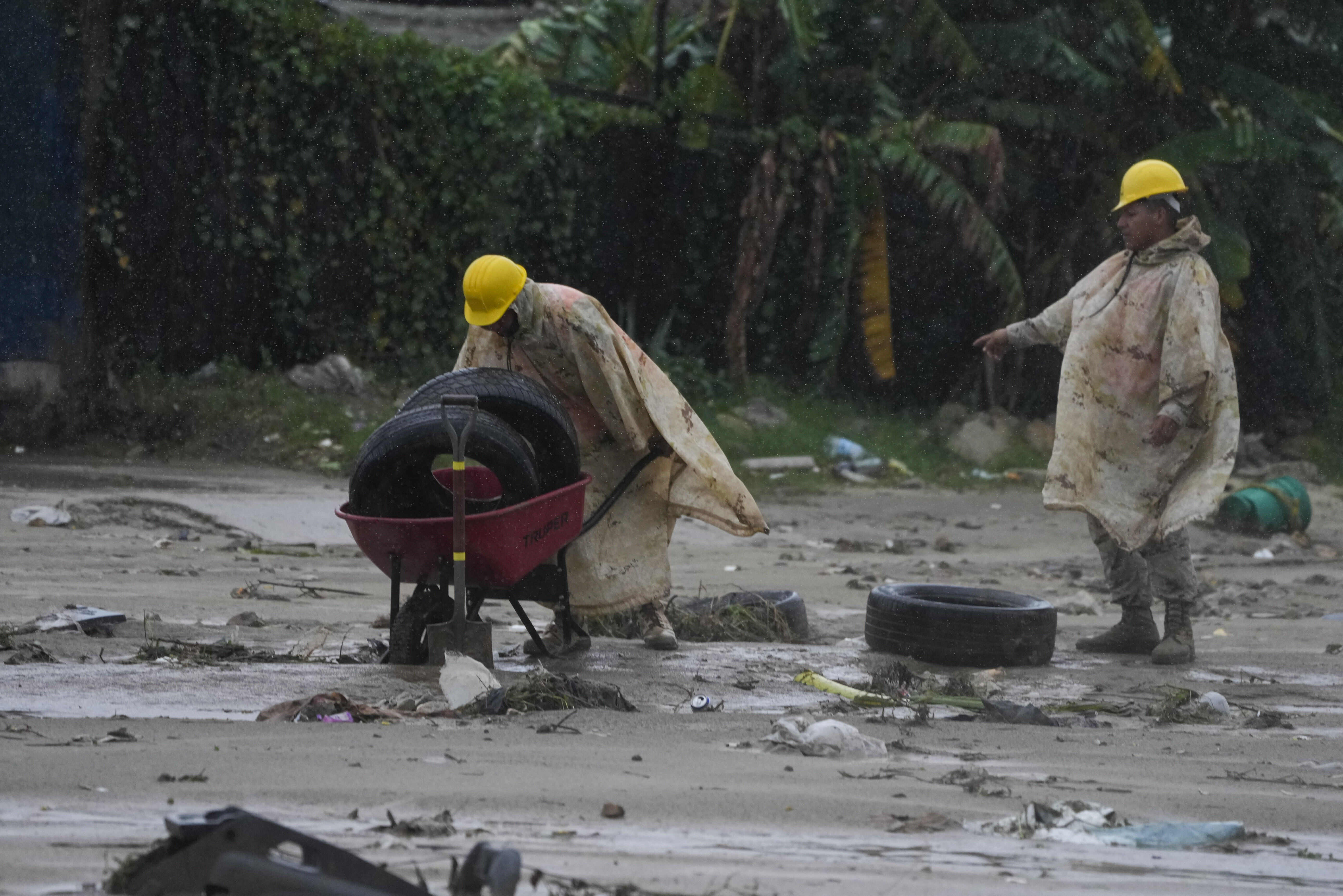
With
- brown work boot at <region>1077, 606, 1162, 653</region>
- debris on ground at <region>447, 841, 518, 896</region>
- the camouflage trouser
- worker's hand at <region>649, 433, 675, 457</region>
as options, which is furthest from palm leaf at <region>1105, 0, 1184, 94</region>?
debris on ground at <region>447, 841, 518, 896</region>

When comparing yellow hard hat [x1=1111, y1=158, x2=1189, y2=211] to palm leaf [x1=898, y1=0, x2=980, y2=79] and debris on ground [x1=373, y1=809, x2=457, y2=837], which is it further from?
palm leaf [x1=898, y1=0, x2=980, y2=79]

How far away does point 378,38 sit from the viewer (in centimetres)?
1427

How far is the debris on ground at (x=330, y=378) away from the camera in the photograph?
13.7 meters

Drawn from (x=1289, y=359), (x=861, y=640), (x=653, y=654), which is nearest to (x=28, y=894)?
(x=653, y=654)

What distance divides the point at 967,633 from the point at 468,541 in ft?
6.81

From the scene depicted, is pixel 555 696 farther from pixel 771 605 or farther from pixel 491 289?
pixel 771 605

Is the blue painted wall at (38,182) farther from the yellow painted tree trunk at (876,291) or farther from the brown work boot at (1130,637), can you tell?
the brown work boot at (1130,637)

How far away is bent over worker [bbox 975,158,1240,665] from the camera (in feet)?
21.1

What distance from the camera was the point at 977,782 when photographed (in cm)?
385

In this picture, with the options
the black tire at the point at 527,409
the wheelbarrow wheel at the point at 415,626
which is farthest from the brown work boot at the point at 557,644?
the black tire at the point at 527,409

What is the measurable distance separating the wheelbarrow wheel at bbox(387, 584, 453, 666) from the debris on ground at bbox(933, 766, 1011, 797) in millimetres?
2005

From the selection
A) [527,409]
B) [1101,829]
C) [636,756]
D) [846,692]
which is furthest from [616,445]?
[1101,829]

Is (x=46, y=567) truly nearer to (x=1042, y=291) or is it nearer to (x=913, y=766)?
(x=913, y=766)

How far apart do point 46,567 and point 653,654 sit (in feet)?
9.93
